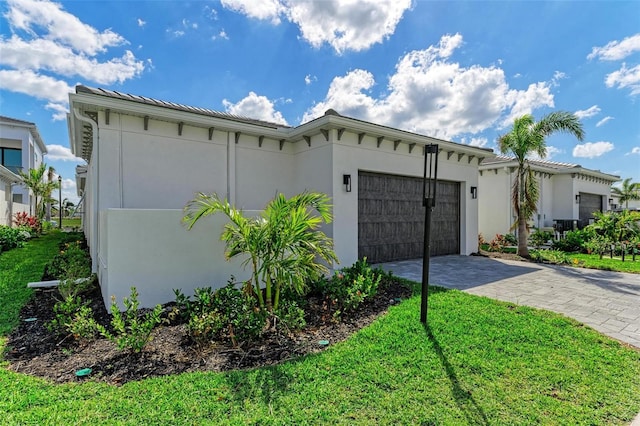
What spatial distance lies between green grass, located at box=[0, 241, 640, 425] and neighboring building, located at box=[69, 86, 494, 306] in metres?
2.41

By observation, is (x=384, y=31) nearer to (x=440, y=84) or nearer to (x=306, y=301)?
(x=440, y=84)

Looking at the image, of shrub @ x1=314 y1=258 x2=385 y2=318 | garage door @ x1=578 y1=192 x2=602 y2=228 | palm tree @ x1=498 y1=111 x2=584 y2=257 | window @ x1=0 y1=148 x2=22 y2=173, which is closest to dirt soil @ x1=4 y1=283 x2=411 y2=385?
shrub @ x1=314 y1=258 x2=385 y2=318

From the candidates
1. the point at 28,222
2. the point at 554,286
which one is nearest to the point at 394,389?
the point at 554,286

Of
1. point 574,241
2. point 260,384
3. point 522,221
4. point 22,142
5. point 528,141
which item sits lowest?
point 260,384

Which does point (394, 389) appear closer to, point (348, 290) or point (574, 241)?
point (348, 290)

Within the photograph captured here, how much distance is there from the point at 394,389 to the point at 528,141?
10.7 meters

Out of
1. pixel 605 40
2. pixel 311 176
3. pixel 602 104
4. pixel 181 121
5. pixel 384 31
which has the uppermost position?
pixel 384 31

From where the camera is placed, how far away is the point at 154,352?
3639 millimetres

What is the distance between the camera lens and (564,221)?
53.0 feet

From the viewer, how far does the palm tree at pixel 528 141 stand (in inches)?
397

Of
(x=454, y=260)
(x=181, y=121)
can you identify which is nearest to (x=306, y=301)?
(x=181, y=121)

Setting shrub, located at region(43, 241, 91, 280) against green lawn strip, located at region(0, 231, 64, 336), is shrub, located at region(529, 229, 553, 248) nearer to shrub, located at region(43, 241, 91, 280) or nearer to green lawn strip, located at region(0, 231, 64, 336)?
shrub, located at region(43, 241, 91, 280)

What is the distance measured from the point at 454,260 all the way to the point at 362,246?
3.38 meters

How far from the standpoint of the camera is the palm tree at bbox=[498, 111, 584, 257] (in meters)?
10.1
